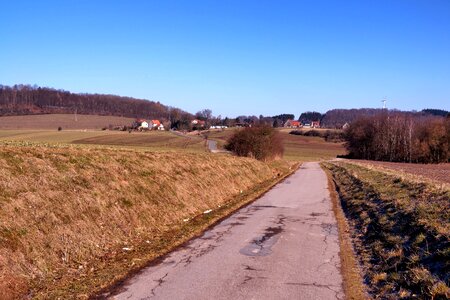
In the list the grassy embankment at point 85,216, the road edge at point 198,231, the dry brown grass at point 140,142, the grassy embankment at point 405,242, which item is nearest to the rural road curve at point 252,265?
the road edge at point 198,231

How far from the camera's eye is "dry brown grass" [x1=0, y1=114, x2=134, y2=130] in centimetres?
10425

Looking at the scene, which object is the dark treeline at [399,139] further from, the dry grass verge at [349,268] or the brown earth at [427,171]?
the dry grass verge at [349,268]

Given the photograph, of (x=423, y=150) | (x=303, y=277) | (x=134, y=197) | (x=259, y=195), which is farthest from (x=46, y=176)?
(x=423, y=150)

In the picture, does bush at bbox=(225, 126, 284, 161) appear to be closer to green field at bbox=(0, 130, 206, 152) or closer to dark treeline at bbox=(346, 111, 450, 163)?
green field at bbox=(0, 130, 206, 152)

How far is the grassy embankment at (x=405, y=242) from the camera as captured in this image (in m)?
7.48

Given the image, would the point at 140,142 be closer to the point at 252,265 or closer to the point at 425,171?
the point at 425,171

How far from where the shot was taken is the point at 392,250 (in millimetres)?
9867

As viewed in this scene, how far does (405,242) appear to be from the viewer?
10.3 metres

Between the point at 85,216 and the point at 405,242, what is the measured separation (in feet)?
25.9

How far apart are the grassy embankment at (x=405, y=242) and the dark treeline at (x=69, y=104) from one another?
125 meters

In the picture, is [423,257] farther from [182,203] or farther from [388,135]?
[388,135]

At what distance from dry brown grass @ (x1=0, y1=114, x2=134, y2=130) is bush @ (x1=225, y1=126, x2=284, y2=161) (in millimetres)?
68475

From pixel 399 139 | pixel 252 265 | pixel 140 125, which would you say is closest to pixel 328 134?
pixel 399 139

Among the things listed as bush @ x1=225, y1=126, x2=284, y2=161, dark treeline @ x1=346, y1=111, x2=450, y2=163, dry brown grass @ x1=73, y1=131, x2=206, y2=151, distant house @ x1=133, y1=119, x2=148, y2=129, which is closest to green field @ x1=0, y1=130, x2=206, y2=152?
dry brown grass @ x1=73, y1=131, x2=206, y2=151
